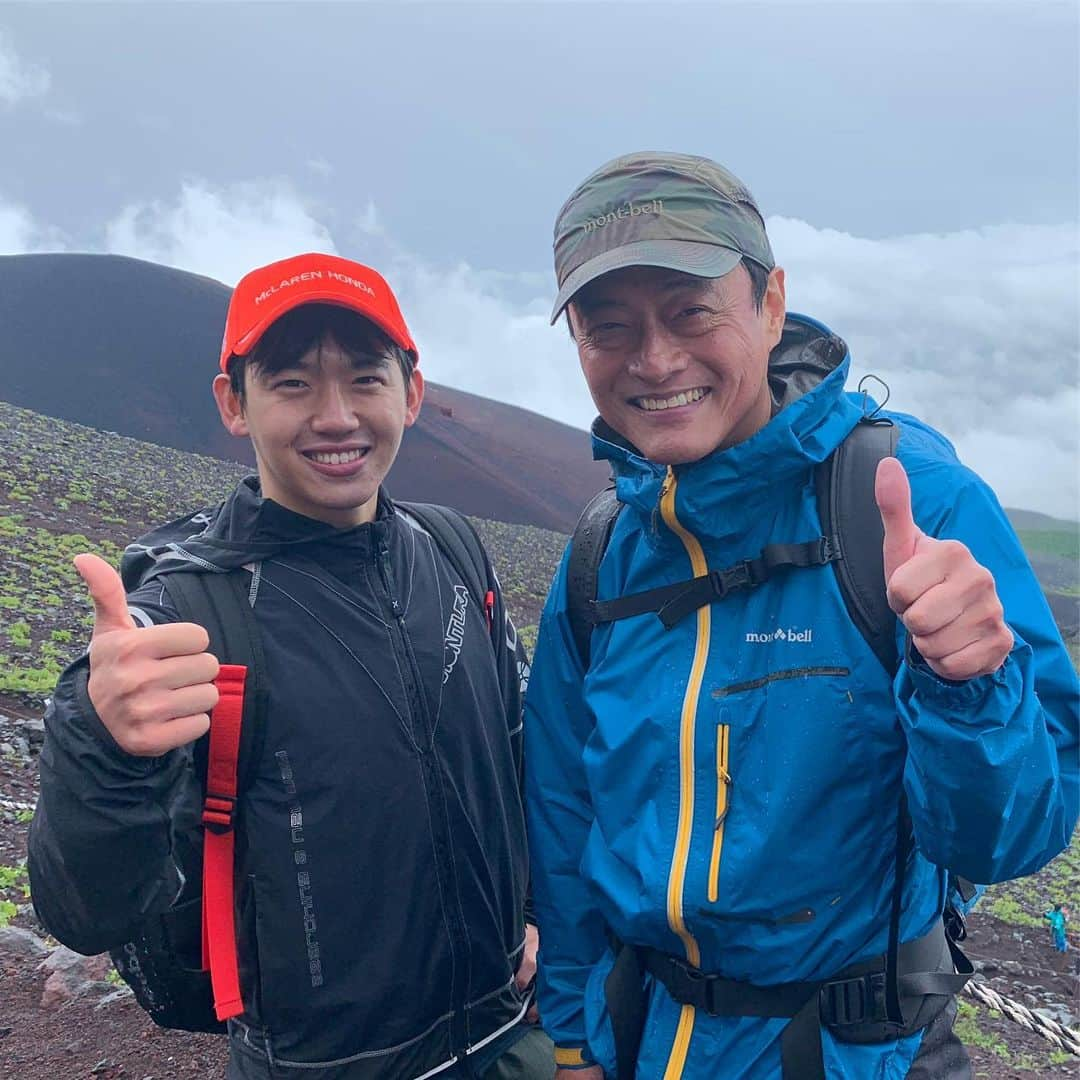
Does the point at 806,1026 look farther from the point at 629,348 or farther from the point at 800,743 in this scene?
the point at 629,348

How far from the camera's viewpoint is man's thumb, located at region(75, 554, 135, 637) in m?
2.12

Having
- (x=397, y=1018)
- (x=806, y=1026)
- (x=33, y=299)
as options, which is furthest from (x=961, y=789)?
(x=33, y=299)

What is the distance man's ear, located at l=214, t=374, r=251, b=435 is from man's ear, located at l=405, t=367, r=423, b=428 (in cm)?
56

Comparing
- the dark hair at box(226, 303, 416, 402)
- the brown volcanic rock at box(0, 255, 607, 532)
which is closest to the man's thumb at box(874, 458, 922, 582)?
the dark hair at box(226, 303, 416, 402)

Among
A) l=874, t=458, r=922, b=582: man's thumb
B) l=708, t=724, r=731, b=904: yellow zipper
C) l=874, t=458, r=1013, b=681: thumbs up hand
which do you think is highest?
l=874, t=458, r=922, b=582: man's thumb

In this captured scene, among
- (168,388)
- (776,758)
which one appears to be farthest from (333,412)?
(168,388)

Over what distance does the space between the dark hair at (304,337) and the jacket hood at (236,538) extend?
0.41 meters

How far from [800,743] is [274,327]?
2.03m

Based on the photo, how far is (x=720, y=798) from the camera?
2.40 meters

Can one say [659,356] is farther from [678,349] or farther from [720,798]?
[720,798]

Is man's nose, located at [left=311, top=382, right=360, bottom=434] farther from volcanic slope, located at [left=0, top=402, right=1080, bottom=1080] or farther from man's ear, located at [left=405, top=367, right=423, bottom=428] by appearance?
volcanic slope, located at [left=0, top=402, right=1080, bottom=1080]

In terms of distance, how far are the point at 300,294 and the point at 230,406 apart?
19.5 inches

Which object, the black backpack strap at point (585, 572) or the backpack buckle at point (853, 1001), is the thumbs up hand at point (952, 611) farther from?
the black backpack strap at point (585, 572)

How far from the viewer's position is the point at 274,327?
2969mm
